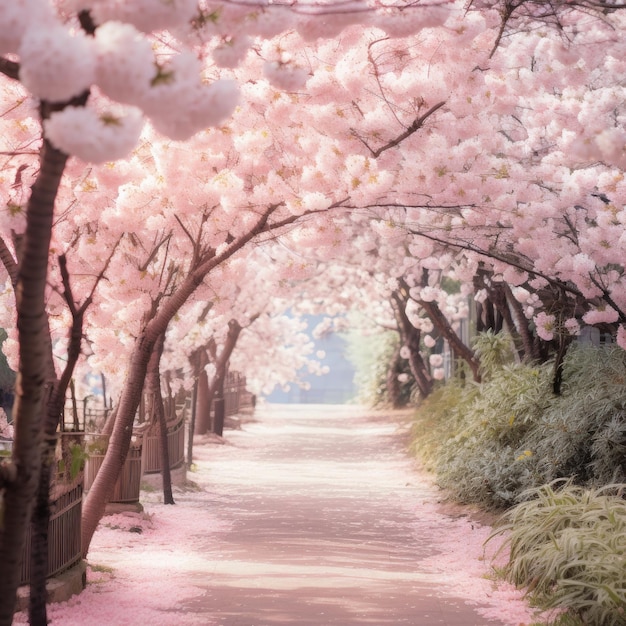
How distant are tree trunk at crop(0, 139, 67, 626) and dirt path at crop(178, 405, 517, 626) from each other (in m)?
2.62

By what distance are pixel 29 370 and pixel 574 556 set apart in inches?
162

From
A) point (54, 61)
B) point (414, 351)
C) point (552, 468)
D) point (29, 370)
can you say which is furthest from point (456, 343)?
point (54, 61)

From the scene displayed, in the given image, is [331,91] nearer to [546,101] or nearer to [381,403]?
[546,101]

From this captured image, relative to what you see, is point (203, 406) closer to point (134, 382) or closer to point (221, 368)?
point (221, 368)

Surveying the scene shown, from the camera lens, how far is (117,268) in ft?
30.8

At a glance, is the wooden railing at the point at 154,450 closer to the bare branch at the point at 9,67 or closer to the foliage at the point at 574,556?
the foliage at the point at 574,556

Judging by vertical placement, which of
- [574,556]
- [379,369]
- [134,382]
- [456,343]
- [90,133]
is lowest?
[574,556]

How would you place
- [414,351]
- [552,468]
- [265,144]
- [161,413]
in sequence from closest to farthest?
[265,144]
[552,468]
[161,413]
[414,351]

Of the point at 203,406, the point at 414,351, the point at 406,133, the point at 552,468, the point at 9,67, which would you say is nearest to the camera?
the point at 9,67

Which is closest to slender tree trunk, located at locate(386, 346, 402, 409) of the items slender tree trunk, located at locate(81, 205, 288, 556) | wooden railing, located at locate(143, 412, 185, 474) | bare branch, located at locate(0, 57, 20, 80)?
wooden railing, located at locate(143, 412, 185, 474)

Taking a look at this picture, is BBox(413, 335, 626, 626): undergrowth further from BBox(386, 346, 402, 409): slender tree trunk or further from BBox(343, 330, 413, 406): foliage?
BBox(343, 330, 413, 406): foliage

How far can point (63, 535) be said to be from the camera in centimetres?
733

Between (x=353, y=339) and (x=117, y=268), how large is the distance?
41211 millimetres

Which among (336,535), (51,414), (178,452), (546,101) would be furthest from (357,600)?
(178,452)
